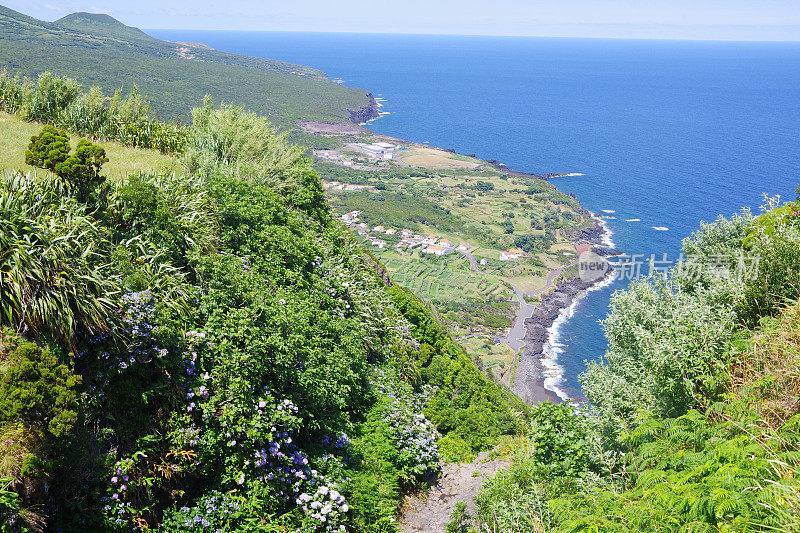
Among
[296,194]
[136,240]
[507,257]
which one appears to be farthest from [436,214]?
[136,240]

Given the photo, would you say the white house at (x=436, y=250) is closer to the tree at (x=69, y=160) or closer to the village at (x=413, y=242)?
the village at (x=413, y=242)

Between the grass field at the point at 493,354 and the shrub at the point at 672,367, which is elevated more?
the shrub at the point at 672,367

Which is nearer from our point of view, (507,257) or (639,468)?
Result: (639,468)

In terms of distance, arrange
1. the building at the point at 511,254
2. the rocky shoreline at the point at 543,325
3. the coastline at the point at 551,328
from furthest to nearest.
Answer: the building at the point at 511,254 < the coastline at the point at 551,328 < the rocky shoreline at the point at 543,325

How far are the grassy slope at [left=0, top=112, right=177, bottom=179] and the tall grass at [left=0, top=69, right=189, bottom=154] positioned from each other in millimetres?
574

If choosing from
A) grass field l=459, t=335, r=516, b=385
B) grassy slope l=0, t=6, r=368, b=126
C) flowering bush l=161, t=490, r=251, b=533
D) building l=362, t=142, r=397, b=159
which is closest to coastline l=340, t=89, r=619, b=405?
grass field l=459, t=335, r=516, b=385

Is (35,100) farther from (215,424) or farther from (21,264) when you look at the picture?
(215,424)

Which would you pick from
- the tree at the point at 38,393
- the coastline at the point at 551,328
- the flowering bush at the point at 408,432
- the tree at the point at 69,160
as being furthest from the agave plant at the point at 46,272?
the coastline at the point at 551,328

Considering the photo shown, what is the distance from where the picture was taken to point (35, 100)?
55.5ft

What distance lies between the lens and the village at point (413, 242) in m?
85.0

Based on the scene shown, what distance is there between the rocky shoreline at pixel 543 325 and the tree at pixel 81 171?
3924 cm

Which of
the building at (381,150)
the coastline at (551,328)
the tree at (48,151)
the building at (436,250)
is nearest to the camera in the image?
the tree at (48,151)

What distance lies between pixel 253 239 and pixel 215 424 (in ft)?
16.4

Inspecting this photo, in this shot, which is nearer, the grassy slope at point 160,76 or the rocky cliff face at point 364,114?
the grassy slope at point 160,76
